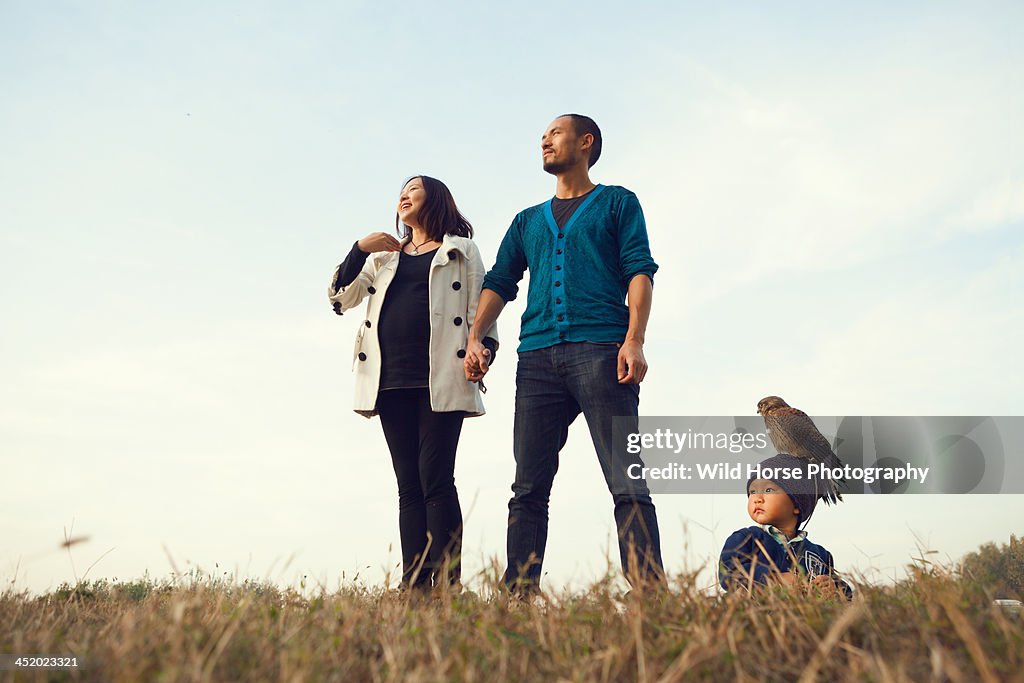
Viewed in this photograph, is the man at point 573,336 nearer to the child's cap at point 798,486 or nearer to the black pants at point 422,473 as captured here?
the black pants at point 422,473

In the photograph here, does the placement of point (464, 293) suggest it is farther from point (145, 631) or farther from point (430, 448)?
point (145, 631)

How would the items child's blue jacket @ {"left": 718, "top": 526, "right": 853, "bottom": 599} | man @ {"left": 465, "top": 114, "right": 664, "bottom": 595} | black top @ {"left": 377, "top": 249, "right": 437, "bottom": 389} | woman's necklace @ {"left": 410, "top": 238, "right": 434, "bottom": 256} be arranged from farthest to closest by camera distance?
woman's necklace @ {"left": 410, "top": 238, "right": 434, "bottom": 256}, black top @ {"left": 377, "top": 249, "right": 437, "bottom": 389}, man @ {"left": 465, "top": 114, "right": 664, "bottom": 595}, child's blue jacket @ {"left": 718, "top": 526, "right": 853, "bottom": 599}

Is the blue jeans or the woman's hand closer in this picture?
the blue jeans

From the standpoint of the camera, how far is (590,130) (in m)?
5.48

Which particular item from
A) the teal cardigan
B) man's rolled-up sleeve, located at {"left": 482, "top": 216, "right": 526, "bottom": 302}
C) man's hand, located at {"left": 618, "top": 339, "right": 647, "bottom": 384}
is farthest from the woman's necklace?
man's hand, located at {"left": 618, "top": 339, "right": 647, "bottom": 384}

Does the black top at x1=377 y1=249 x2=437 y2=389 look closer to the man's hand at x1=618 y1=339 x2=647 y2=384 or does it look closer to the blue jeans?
the blue jeans

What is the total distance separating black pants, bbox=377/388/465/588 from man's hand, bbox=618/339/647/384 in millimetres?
1162

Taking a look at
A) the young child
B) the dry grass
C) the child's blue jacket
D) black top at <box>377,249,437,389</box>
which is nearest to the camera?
the dry grass

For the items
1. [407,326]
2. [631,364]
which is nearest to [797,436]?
[631,364]

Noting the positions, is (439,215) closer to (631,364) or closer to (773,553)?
(631,364)

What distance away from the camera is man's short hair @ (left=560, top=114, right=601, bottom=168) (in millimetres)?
5414

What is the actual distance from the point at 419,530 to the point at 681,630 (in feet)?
8.55

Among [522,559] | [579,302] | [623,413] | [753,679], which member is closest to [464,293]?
[579,302]

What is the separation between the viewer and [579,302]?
4957 mm
